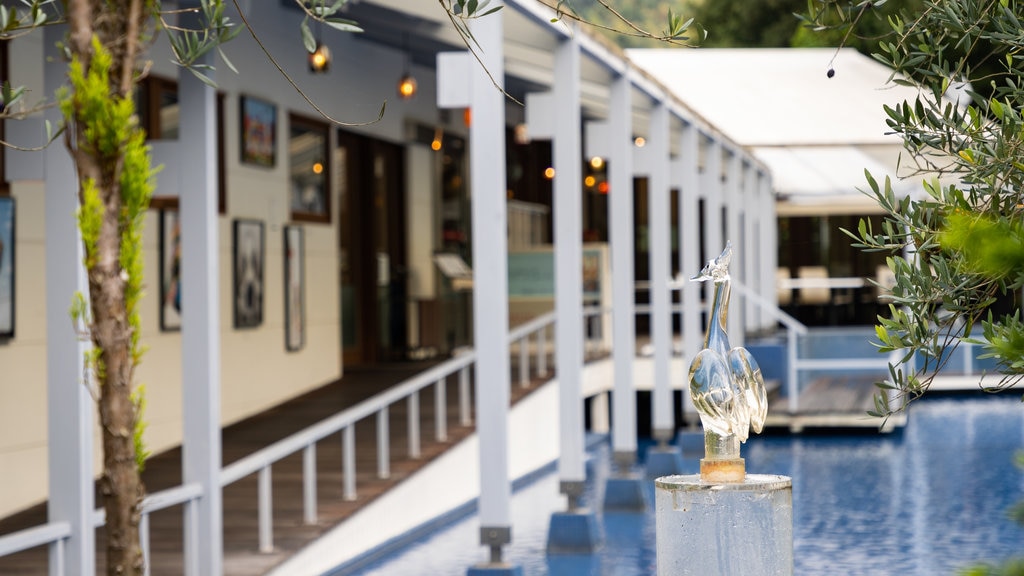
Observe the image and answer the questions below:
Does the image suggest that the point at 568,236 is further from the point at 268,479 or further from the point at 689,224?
the point at 689,224

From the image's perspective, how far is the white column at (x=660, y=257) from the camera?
415 inches

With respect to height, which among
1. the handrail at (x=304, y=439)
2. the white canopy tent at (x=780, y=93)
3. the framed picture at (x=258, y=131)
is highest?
the white canopy tent at (x=780, y=93)

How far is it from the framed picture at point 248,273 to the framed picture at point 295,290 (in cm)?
61

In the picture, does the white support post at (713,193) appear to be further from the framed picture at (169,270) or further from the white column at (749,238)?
the framed picture at (169,270)

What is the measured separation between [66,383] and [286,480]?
3960mm

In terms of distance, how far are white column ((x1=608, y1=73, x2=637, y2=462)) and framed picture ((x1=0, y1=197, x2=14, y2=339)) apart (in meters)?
3.46

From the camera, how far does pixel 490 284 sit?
6.32 metres

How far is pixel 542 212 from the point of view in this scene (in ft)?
→ 64.3

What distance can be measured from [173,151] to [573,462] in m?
3.02

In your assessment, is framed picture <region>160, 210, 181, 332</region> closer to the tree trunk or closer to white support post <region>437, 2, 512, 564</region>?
white support post <region>437, 2, 512, 564</region>

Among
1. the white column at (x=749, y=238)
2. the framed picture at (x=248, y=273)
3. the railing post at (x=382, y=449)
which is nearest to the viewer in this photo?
the railing post at (x=382, y=449)

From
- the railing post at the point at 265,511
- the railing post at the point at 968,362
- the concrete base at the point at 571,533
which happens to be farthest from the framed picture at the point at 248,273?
the railing post at the point at 968,362

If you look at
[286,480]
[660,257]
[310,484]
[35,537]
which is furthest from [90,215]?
[660,257]

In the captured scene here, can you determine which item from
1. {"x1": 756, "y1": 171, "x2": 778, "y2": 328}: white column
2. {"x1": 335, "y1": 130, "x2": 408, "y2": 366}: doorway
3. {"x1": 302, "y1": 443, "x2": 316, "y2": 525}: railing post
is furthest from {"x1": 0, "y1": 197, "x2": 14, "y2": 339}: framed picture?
{"x1": 756, "y1": 171, "x2": 778, "y2": 328}: white column
